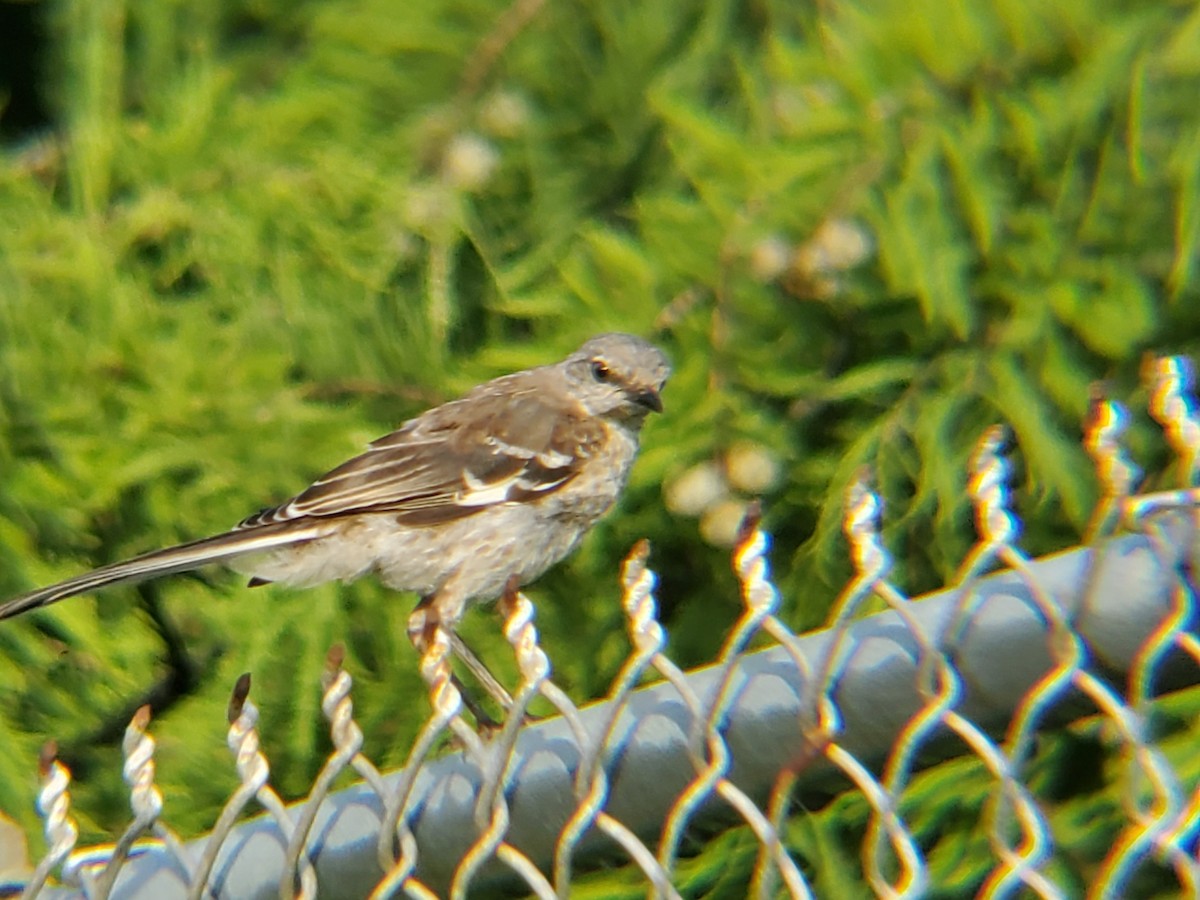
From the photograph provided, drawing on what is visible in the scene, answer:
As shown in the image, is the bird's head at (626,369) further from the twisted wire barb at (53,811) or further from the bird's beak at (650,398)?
the twisted wire barb at (53,811)

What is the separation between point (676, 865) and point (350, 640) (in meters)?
1.21

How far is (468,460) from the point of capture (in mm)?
3820

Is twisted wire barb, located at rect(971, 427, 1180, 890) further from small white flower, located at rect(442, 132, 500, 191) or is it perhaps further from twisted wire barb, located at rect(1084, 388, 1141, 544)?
small white flower, located at rect(442, 132, 500, 191)

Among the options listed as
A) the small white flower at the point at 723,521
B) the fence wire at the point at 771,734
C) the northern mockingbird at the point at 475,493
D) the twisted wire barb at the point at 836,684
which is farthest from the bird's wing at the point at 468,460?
the twisted wire barb at the point at 836,684

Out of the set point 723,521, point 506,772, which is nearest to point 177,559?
point 723,521

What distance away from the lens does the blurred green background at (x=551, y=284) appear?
114 inches

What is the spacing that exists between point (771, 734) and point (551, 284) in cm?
215

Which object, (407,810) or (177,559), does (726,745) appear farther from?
(177,559)

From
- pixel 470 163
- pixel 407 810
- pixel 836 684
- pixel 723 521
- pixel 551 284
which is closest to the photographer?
pixel 836 684

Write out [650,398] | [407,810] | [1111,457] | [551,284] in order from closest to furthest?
[1111,457], [407,810], [650,398], [551,284]

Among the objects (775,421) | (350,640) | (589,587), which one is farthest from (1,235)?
(775,421)

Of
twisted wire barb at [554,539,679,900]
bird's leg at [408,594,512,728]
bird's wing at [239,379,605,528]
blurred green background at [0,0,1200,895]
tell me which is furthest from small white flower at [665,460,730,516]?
twisted wire barb at [554,539,679,900]

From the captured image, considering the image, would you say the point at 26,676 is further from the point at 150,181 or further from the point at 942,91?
the point at 942,91

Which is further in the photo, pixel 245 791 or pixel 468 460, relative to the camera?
pixel 468 460
